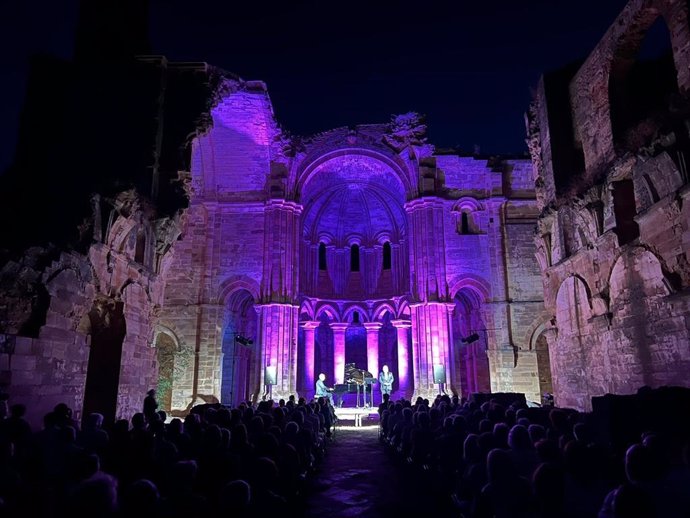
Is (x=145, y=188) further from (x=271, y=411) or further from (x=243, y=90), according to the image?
(x=243, y=90)

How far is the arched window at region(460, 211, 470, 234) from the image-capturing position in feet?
79.9

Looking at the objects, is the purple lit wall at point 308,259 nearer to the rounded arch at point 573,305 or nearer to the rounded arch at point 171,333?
the rounded arch at point 171,333

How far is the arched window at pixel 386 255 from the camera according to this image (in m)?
29.3

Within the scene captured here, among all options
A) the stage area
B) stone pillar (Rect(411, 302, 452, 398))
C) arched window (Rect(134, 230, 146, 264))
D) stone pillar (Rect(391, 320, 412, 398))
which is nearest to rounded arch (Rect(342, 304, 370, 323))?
stone pillar (Rect(391, 320, 412, 398))

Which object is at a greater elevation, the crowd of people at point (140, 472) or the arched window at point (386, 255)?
the arched window at point (386, 255)

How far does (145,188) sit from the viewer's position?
13133 mm

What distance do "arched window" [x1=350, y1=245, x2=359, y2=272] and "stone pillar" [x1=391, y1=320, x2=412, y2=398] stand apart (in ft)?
14.5

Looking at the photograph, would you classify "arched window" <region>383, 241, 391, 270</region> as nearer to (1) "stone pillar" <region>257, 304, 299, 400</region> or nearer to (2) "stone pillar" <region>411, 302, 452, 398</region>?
(2) "stone pillar" <region>411, 302, 452, 398</region>

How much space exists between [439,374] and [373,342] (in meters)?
6.63

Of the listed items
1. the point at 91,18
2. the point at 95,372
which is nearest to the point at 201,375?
the point at 95,372

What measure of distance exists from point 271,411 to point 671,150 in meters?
9.13

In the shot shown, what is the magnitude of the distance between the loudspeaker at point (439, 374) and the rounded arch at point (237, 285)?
9.06m

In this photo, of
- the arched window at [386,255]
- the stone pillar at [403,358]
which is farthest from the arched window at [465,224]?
the arched window at [386,255]

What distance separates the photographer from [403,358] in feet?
86.0
